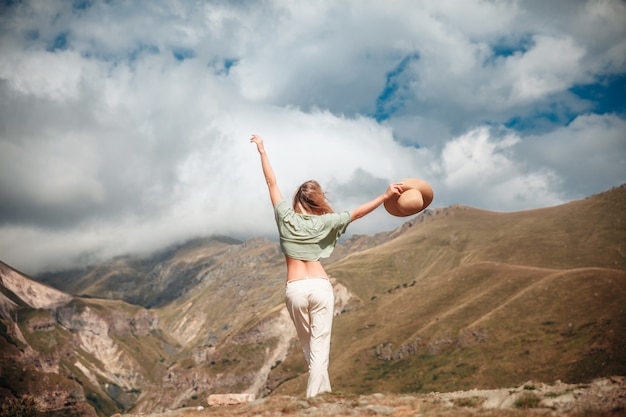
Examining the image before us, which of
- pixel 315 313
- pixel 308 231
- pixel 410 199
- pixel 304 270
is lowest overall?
pixel 315 313

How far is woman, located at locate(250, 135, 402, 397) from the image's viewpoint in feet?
35.1

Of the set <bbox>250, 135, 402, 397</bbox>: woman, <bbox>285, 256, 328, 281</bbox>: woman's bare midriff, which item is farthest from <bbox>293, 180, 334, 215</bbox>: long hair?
<bbox>285, 256, 328, 281</bbox>: woman's bare midriff

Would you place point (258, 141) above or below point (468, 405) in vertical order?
above

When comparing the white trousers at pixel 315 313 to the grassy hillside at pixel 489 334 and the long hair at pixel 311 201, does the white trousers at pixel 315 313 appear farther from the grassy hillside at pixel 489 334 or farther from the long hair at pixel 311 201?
the grassy hillside at pixel 489 334

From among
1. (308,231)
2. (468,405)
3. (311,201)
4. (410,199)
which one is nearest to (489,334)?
(468,405)

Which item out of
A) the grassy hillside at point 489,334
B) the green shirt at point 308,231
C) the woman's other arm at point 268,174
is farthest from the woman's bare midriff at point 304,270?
the grassy hillside at point 489,334

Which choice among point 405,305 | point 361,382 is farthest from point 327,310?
point 405,305

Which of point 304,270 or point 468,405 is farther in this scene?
point 304,270

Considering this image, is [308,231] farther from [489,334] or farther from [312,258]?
[489,334]

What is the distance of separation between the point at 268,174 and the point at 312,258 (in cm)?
252

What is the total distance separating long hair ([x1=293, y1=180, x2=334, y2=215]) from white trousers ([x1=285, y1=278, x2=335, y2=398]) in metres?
1.71

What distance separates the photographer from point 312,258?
11016 mm

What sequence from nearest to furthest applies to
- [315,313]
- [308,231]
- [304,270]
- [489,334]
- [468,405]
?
1. [315,313]
2. [468,405]
3. [304,270]
4. [308,231]
5. [489,334]

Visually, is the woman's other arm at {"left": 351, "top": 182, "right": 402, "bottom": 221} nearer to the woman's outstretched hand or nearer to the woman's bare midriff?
the woman's bare midriff
